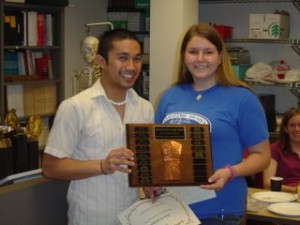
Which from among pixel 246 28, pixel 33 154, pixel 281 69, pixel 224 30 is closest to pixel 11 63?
pixel 224 30

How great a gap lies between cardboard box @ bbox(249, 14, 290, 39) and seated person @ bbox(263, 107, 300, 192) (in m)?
1.37

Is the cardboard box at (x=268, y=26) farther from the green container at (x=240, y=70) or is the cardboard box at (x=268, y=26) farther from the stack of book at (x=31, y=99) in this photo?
the stack of book at (x=31, y=99)

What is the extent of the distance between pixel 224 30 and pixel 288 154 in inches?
76.8

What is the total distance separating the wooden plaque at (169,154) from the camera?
5.87 ft

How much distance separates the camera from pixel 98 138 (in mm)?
1892

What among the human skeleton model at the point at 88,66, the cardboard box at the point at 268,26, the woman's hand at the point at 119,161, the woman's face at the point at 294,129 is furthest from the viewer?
the cardboard box at the point at 268,26

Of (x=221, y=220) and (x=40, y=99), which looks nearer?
(x=221, y=220)

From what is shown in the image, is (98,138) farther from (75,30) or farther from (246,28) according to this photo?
(75,30)

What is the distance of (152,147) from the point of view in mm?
1826

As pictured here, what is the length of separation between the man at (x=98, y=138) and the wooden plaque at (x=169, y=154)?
8cm

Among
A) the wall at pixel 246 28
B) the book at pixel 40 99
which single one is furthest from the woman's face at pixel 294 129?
the book at pixel 40 99

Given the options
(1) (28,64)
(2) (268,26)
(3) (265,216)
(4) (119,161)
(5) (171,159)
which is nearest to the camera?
(4) (119,161)

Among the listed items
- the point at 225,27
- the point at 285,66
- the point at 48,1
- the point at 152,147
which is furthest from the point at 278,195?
the point at 48,1

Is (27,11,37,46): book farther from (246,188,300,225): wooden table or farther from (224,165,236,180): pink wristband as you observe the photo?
(224,165,236,180): pink wristband
